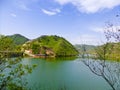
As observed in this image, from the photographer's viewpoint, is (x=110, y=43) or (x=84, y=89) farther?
(x=84, y=89)

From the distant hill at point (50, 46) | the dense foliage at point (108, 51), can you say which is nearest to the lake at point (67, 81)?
the dense foliage at point (108, 51)

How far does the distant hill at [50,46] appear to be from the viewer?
150m

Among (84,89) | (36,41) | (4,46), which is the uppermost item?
(36,41)

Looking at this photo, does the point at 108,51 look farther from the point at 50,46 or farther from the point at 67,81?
the point at 50,46

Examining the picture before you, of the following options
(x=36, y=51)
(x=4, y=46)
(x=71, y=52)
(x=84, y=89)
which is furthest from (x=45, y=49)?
(x=4, y=46)

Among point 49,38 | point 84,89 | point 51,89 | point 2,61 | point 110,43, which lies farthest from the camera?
point 49,38

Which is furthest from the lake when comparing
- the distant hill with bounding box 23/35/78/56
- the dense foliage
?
the distant hill with bounding box 23/35/78/56

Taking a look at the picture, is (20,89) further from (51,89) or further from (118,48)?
(51,89)

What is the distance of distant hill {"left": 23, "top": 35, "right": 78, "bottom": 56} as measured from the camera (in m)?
150

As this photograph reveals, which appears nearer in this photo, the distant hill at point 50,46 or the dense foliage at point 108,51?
the dense foliage at point 108,51

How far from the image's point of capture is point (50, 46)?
160875mm

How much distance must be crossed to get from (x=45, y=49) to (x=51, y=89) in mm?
129252

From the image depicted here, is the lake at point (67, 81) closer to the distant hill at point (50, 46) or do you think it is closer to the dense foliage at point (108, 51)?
the dense foliage at point (108, 51)

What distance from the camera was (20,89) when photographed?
9836 mm
